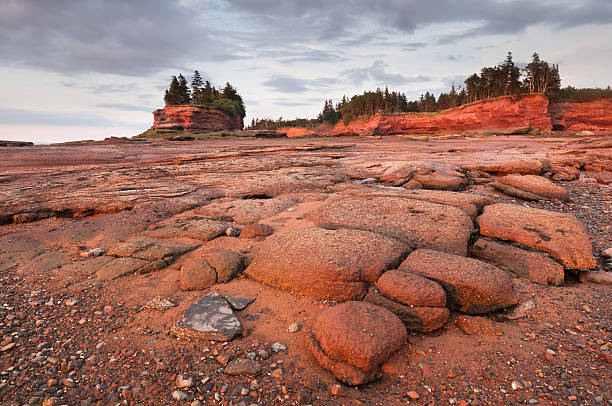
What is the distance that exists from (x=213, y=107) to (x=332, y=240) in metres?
53.6

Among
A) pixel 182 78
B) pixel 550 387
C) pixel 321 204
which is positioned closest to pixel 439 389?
pixel 550 387

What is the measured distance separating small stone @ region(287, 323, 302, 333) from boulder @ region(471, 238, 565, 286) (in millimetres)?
2768

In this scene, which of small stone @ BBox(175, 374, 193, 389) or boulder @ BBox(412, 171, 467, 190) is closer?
small stone @ BBox(175, 374, 193, 389)

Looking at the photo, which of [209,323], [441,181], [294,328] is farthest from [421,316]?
[441,181]

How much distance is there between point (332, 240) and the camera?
373cm

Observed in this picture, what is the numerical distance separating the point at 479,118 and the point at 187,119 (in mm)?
45828

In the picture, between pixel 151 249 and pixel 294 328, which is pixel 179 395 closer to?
pixel 294 328

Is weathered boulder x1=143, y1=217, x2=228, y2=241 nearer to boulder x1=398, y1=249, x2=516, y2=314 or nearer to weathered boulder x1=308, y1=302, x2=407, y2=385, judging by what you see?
weathered boulder x1=308, y1=302, x2=407, y2=385

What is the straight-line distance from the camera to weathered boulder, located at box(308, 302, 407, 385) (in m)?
2.26

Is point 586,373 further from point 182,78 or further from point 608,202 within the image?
point 182,78

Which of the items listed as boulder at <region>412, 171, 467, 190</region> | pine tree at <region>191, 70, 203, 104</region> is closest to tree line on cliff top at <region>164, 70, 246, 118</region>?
pine tree at <region>191, 70, 203, 104</region>

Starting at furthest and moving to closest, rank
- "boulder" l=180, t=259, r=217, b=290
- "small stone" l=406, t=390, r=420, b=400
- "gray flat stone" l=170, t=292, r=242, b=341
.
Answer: "boulder" l=180, t=259, r=217, b=290
"gray flat stone" l=170, t=292, r=242, b=341
"small stone" l=406, t=390, r=420, b=400

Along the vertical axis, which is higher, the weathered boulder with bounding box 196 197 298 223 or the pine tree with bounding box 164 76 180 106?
Answer: the pine tree with bounding box 164 76 180 106

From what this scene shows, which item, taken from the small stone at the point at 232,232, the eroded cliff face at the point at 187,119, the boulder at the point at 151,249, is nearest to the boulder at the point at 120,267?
the boulder at the point at 151,249
